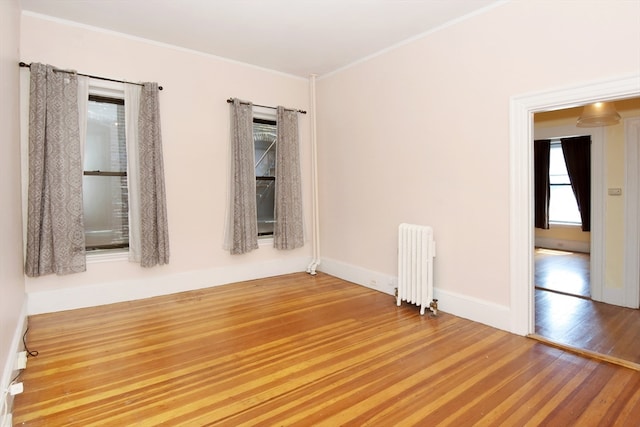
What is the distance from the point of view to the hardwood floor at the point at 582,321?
2.71 m

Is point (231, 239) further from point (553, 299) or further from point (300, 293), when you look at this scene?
point (553, 299)

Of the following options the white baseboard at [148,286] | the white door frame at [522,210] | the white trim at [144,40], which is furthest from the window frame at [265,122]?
the white door frame at [522,210]

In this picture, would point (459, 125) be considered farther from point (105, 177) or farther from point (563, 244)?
point (563, 244)

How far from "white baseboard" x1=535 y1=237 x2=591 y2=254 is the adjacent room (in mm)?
3112

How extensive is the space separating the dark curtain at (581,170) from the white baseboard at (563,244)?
1.15 ft

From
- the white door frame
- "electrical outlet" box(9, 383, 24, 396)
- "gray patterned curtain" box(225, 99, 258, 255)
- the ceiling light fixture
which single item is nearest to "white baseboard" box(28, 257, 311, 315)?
"gray patterned curtain" box(225, 99, 258, 255)

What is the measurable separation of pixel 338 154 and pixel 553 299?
307 cm

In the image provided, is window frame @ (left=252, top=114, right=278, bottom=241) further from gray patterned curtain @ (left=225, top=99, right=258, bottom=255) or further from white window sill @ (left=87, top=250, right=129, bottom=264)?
white window sill @ (left=87, top=250, right=129, bottom=264)

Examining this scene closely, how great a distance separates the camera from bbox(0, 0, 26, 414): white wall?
2006mm

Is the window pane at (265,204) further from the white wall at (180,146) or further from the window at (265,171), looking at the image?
the white wall at (180,146)

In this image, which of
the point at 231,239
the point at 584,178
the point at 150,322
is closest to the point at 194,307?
the point at 150,322

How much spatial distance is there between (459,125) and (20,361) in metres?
3.87

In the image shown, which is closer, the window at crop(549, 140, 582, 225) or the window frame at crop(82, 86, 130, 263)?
the window frame at crop(82, 86, 130, 263)

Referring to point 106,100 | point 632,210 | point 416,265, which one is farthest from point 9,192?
point 632,210
